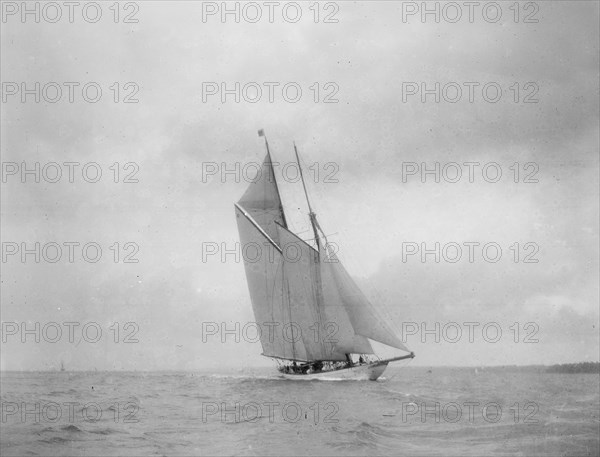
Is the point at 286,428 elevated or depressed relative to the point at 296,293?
depressed

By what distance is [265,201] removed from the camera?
3450 centimetres

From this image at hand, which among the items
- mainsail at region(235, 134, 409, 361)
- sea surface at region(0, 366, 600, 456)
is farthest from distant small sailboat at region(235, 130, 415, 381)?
sea surface at region(0, 366, 600, 456)

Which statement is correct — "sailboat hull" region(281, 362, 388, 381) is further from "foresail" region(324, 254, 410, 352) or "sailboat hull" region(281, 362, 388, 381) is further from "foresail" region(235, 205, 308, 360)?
"foresail" region(324, 254, 410, 352)

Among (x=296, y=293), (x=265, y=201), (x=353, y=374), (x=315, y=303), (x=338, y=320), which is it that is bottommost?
(x=353, y=374)

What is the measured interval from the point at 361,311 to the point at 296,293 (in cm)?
330

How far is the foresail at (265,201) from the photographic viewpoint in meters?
33.6

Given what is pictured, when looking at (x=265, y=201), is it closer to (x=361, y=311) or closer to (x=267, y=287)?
(x=267, y=287)

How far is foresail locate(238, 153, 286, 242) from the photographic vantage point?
3356 cm

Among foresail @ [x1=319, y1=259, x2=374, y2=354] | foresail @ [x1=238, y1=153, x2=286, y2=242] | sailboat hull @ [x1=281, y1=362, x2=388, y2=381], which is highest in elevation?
foresail @ [x1=238, y1=153, x2=286, y2=242]

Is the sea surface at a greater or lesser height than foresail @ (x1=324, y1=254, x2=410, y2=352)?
lesser

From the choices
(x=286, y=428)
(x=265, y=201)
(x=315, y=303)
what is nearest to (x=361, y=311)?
(x=315, y=303)

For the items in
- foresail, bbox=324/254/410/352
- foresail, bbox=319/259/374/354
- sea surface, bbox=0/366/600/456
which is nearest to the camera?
sea surface, bbox=0/366/600/456

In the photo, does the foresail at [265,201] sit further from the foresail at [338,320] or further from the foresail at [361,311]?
the foresail at [361,311]

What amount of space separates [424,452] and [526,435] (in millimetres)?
3505
